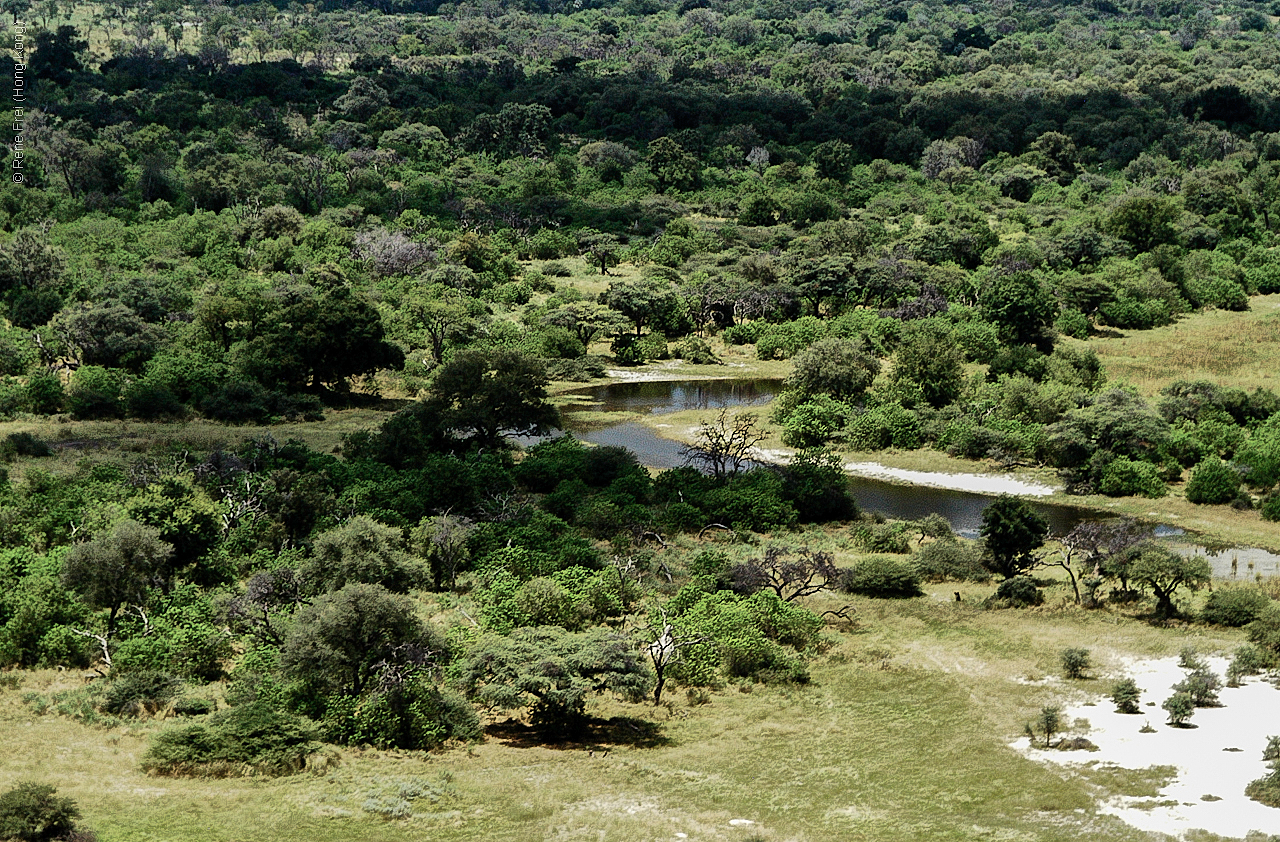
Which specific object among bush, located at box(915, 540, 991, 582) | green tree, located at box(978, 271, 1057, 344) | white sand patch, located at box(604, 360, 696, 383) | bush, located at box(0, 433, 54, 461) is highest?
green tree, located at box(978, 271, 1057, 344)

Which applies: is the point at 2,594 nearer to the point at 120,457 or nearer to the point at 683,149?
the point at 120,457

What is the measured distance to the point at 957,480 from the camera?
194 ft

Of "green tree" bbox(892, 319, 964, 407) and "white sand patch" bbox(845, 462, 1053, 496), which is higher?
"green tree" bbox(892, 319, 964, 407)

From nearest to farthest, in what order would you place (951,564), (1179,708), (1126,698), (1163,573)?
(1179,708)
(1126,698)
(1163,573)
(951,564)

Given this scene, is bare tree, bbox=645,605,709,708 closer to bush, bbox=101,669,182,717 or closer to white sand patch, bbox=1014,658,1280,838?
white sand patch, bbox=1014,658,1280,838

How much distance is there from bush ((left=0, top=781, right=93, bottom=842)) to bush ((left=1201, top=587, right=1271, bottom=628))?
31587mm

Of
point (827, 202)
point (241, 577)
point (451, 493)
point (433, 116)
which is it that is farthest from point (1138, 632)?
point (433, 116)

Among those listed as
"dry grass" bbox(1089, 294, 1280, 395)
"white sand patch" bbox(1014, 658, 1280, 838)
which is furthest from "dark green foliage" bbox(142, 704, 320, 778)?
"dry grass" bbox(1089, 294, 1280, 395)

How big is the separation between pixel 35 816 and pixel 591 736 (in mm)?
13088

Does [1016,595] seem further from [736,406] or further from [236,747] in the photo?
[736,406]

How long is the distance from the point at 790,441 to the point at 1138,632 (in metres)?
25.5

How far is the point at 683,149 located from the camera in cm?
13350

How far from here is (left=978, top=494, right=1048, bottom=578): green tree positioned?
151ft

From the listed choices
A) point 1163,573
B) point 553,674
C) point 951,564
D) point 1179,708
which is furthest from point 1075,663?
point 553,674
